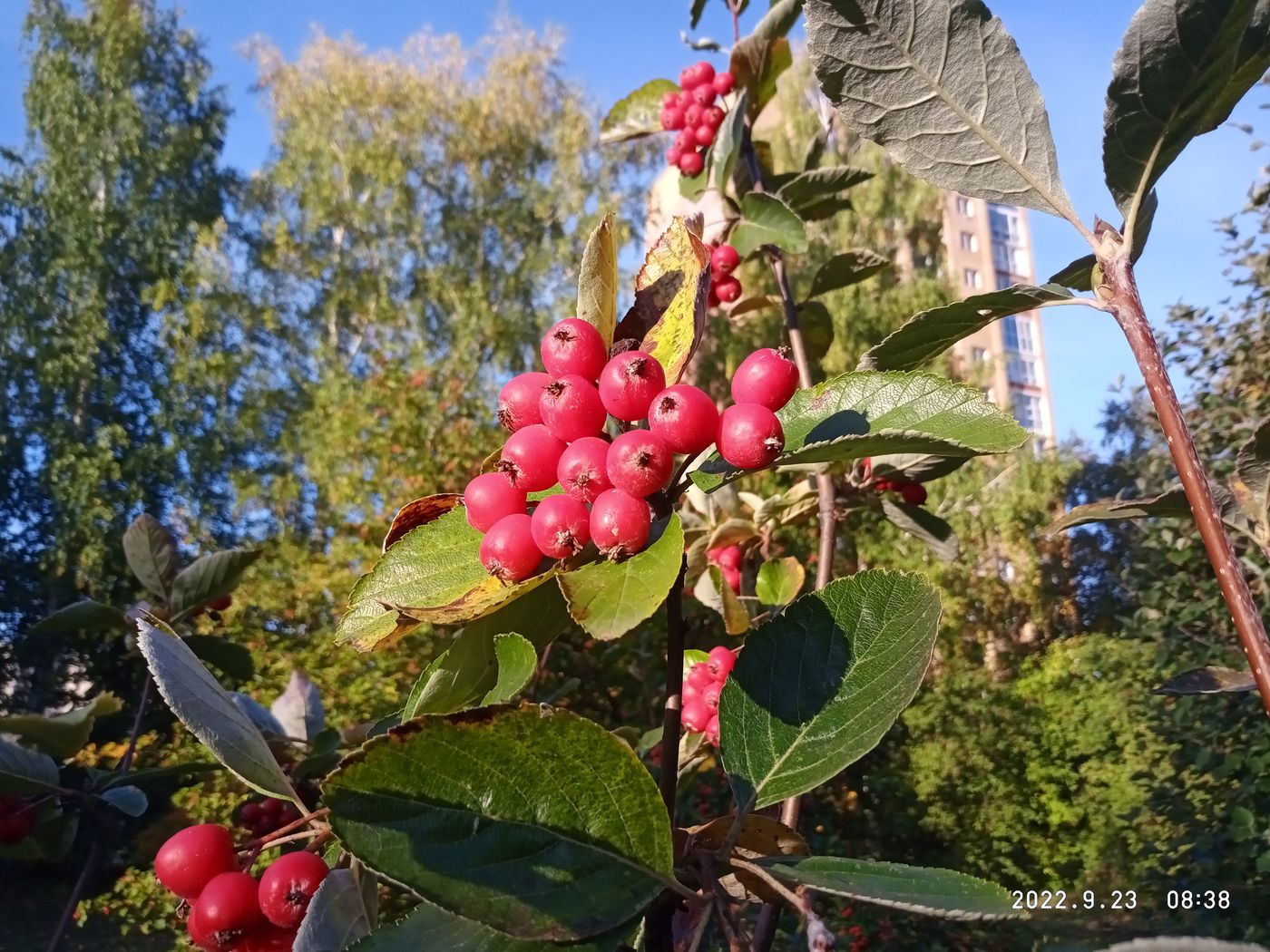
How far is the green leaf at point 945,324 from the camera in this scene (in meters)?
0.76

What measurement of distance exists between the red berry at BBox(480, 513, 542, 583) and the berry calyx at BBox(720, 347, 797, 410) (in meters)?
0.19

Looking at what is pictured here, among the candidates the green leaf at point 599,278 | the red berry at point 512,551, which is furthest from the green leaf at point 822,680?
the green leaf at point 599,278

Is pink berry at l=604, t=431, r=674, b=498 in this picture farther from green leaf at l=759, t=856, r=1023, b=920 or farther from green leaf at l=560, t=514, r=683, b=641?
green leaf at l=759, t=856, r=1023, b=920

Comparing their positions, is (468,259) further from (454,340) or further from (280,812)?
(280,812)

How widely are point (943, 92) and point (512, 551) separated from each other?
22.2 inches

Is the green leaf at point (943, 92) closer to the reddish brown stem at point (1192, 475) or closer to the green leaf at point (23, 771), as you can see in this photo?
the reddish brown stem at point (1192, 475)

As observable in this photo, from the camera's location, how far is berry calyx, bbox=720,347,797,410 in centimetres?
64

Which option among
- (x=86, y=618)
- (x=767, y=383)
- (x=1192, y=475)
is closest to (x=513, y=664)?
(x=767, y=383)

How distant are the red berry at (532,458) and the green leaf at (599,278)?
0.11 meters

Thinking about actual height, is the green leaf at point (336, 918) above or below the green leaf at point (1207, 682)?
below

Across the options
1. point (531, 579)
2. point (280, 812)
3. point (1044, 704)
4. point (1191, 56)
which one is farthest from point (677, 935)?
point (1044, 704)

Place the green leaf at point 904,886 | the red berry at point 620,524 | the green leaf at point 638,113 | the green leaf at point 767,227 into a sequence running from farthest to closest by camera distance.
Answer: the green leaf at point 638,113, the green leaf at point 767,227, the red berry at point 620,524, the green leaf at point 904,886

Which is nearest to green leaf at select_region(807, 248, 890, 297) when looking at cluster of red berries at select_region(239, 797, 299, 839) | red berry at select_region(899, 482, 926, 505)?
red berry at select_region(899, 482, 926, 505)

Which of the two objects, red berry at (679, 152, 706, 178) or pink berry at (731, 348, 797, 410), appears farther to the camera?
red berry at (679, 152, 706, 178)
